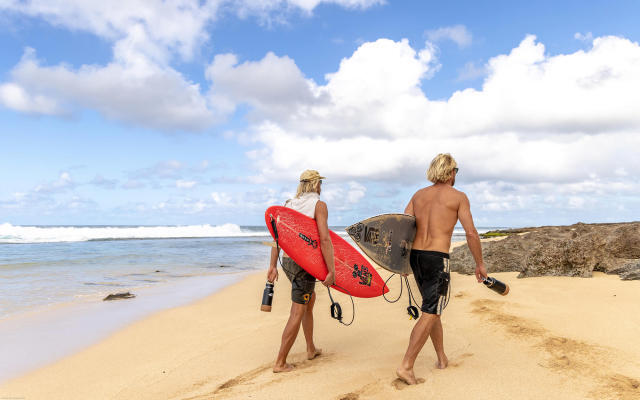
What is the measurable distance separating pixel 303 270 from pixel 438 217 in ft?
4.27

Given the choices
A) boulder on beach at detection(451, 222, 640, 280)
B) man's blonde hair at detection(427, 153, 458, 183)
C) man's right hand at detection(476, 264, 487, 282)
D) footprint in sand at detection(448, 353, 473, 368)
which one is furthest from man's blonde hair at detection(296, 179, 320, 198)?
boulder on beach at detection(451, 222, 640, 280)

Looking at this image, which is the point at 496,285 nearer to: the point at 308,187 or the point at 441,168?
the point at 441,168

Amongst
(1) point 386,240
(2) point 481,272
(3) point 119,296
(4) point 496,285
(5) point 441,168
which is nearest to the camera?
(2) point 481,272

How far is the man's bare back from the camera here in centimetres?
333

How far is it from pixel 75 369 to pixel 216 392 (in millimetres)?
2126

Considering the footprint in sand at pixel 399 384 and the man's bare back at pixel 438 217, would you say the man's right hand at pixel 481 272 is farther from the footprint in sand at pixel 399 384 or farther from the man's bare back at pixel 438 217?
the footprint in sand at pixel 399 384

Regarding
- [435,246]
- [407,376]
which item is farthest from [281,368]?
[435,246]

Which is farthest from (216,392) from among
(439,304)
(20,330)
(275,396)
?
(20,330)

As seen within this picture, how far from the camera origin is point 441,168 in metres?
3.48

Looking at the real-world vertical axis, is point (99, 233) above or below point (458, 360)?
above

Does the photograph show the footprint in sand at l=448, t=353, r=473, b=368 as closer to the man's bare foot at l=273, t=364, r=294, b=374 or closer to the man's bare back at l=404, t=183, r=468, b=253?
the man's bare back at l=404, t=183, r=468, b=253

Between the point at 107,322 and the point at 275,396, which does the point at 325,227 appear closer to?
the point at 275,396

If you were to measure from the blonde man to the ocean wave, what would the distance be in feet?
116

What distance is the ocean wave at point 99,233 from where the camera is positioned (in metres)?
35.5
